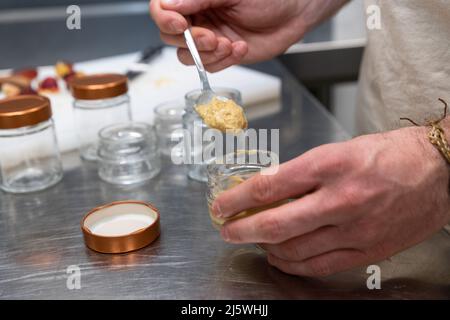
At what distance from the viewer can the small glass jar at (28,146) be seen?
92 cm

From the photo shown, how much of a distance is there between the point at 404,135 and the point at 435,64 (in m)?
0.23

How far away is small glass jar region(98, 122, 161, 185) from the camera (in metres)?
1.00

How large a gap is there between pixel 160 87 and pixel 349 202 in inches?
32.5

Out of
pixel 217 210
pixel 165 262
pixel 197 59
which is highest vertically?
pixel 197 59

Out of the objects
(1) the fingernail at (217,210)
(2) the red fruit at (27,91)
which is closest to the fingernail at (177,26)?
(1) the fingernail at (217,210)

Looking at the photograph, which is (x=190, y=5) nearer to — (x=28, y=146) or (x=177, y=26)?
(x=177, y=26)

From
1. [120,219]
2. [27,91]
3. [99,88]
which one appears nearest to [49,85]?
[27,91]

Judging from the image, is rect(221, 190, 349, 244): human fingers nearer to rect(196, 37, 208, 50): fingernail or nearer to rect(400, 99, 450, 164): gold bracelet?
rect(400, 99, 450, 164): gold bracelet

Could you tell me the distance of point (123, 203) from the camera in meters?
0.83

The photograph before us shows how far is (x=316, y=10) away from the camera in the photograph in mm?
1114

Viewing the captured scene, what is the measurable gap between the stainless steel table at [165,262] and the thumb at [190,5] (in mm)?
301

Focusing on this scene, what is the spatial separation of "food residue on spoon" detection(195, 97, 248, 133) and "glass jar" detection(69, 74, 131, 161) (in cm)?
27

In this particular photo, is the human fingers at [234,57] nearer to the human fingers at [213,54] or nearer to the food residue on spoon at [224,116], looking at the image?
the human fingers at [213,54]

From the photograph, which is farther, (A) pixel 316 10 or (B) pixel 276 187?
(A) pixel 316 10
